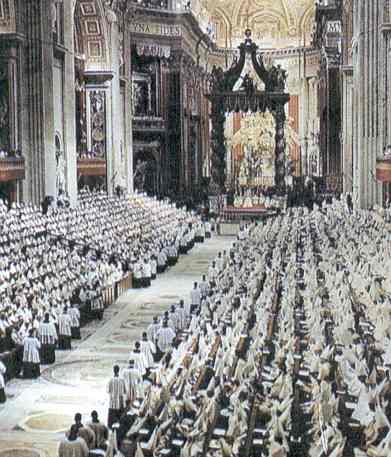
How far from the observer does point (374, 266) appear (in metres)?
20.3

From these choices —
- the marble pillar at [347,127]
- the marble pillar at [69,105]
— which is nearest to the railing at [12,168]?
the marble pillar at [69,105]

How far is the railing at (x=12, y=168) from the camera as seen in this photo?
101ft

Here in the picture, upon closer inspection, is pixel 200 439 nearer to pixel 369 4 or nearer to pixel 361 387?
pixel 361 387

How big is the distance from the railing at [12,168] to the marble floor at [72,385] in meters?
8.72

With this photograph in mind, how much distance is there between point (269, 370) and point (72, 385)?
13.7 ft

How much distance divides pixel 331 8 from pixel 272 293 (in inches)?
1296

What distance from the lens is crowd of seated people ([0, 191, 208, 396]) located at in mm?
16797

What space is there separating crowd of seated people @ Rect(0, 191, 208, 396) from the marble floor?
45cm

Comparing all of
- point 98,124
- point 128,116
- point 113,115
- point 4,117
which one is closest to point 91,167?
point 98,124

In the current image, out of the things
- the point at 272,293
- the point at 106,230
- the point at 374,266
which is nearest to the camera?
the point at 272,293

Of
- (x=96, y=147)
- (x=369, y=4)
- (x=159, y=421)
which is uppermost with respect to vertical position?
(x=369, y=4)

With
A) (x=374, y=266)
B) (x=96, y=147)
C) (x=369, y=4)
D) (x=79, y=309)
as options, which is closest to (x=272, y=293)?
(x=374, y=266)

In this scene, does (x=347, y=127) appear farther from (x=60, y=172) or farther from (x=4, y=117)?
(x=4, y=117)

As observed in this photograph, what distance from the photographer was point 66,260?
77.8ft
